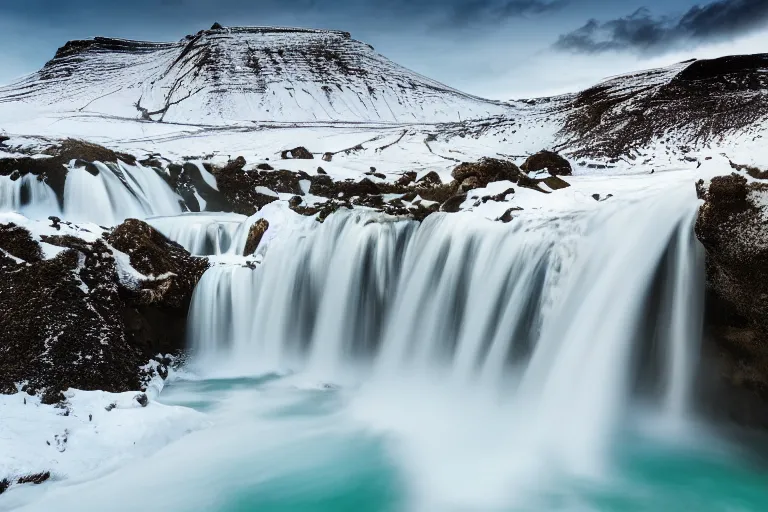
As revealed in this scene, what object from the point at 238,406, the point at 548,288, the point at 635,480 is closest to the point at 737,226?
the point at 548,288

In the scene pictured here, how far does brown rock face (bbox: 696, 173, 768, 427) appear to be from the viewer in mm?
6059

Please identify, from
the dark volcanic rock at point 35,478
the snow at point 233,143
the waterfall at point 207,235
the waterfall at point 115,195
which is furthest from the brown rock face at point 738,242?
the waterfall at point 115,195

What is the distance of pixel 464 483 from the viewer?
606 centimetres

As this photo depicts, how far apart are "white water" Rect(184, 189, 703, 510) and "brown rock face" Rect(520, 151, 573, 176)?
6.30 metres

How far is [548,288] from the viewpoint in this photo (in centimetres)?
781

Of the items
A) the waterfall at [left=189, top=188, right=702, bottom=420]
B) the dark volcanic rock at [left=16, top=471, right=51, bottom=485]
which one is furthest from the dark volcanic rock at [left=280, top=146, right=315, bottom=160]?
the dark volcanic rock at [left=16, top=471, right=51, bottom=485]

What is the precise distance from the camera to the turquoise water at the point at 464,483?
18.6ft

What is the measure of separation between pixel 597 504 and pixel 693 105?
2200 centimetres

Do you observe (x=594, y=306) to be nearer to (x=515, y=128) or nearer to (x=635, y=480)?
(x=635, y=480)

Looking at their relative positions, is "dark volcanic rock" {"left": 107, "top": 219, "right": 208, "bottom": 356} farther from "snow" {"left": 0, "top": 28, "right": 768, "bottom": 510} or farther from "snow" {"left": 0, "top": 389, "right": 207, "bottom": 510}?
"snow" {"left": 0, "top": 389, "right": 207, "bottom": 510}

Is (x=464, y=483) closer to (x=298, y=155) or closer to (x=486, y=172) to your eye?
(x=486, y=172)

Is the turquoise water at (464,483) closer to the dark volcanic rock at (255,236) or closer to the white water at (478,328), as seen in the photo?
the white water at (478,328)

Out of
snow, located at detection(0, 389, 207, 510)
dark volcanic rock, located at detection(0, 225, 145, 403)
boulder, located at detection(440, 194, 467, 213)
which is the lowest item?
snow, located at detection(0, 389, 207, 510)

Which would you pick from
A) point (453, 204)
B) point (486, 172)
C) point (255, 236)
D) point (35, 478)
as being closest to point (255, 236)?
point (255, 236)
